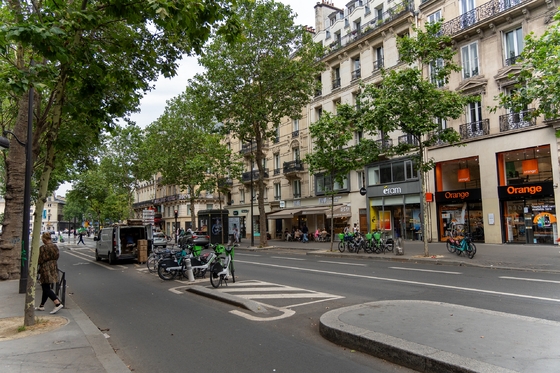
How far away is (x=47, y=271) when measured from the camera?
8.40 m

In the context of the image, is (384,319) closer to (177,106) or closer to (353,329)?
(353,329)

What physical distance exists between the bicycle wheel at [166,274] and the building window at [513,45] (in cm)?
2023

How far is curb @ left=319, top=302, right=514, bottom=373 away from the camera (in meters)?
4.10

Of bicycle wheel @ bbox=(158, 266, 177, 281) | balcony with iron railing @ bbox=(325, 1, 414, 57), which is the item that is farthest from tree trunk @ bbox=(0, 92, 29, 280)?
balcony with iron railing @ bbox=(325, 1, 414, 57)

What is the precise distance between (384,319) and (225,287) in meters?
5.62

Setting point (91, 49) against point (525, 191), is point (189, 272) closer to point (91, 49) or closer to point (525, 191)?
point (91, 49)

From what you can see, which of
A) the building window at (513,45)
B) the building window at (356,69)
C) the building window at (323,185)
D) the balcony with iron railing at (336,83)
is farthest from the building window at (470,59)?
the building window at (323,185)

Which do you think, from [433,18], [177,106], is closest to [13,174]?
[433,18]

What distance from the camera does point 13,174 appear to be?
44.0 ft

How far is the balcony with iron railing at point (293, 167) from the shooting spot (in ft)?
122

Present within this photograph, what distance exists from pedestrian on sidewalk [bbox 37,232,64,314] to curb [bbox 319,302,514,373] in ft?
18.5

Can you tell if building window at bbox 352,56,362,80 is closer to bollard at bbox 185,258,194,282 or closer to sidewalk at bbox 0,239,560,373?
bollard at bbox 185,258,194,282

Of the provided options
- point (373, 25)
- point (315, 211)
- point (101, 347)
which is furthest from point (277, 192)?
point (101, 347)

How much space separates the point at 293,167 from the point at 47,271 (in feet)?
98.6
